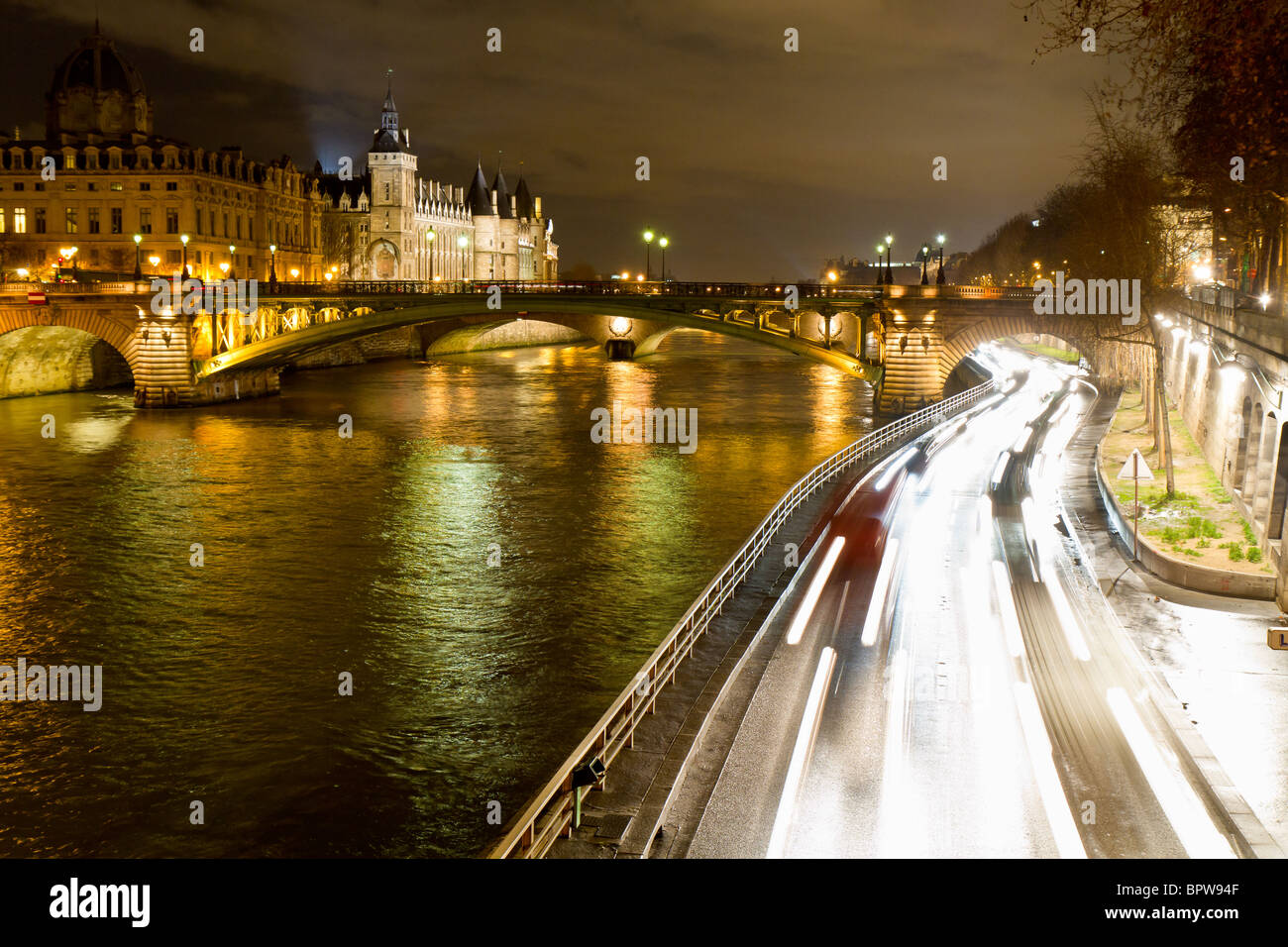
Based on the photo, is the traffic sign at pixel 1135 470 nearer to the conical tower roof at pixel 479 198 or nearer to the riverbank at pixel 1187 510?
the riverbank at pixel 1187 510

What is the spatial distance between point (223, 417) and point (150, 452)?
1157cm

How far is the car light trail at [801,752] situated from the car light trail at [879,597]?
1.12 metres

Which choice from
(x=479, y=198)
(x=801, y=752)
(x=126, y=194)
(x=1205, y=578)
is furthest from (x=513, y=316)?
(x=479, y=198)

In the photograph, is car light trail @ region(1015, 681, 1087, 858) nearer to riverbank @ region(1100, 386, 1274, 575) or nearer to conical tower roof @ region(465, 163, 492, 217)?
riverbank @ region(1100, 386, 1274, 575)

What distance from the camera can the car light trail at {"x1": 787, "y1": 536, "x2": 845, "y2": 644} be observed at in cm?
1725

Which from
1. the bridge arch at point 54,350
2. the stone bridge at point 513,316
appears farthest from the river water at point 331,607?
the bridge arch at point 54,350

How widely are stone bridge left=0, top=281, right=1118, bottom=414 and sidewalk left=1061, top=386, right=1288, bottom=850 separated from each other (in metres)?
27.5

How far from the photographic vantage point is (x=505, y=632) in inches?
851

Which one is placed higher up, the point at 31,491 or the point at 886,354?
the point at 886,354

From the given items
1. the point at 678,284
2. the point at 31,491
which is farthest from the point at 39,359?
the point at 678,284

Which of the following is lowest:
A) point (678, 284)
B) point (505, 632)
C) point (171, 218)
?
point (505, 632)

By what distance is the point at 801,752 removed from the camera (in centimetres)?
1271
